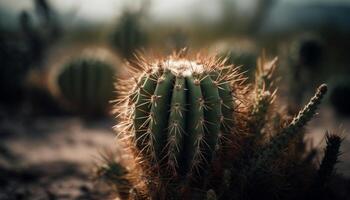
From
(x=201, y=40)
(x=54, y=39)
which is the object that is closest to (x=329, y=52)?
(x=201, y=40)

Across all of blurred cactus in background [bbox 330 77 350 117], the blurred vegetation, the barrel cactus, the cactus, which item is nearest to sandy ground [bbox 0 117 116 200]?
the cactus

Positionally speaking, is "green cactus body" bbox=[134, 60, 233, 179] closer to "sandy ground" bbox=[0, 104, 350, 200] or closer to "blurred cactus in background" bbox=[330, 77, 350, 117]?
"sandy ground" bbox=[0, 104, 350, 200]

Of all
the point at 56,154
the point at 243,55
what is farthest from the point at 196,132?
the point at 243,55

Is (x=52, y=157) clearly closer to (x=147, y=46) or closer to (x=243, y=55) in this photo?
(x=243, y=55)

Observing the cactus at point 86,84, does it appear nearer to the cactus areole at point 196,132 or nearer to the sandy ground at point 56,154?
the sandy ground at point 56,154

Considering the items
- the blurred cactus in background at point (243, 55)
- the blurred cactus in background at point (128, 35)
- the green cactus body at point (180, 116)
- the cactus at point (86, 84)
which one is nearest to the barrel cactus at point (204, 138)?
the green cactus body at point (180, 116)
